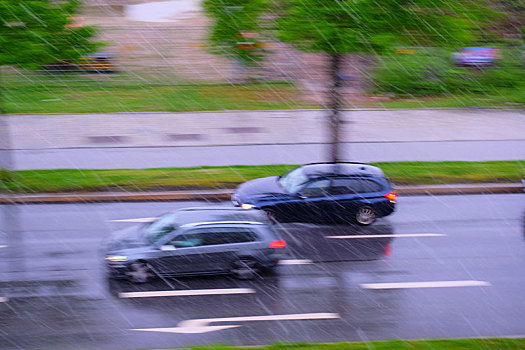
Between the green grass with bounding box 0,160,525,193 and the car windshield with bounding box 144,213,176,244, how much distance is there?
378cm

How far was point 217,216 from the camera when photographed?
10.5 meters

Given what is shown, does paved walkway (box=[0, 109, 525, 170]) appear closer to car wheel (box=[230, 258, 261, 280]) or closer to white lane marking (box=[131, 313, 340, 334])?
car wheel (box=[230, 258, 261, 280])

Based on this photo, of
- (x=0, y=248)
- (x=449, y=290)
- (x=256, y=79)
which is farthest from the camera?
(x=256, y=79)

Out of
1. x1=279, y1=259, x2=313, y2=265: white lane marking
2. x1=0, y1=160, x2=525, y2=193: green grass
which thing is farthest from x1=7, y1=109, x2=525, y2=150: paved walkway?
x1=279, y1=259, x2=313, y2=265: white lane marking

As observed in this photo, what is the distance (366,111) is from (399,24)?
9197 mm

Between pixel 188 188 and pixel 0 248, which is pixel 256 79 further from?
pixel 0 248

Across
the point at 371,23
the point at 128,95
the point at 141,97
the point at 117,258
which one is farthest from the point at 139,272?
the point at 128,95

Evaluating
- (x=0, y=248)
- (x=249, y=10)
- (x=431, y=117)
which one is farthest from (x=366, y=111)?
(x=0, y=248)

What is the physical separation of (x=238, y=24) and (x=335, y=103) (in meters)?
3.30

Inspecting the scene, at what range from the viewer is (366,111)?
22000 millimetres

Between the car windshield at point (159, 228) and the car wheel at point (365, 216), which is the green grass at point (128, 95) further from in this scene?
the car windshield at point (159, 228)

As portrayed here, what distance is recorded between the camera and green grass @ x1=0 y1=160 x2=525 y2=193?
14266mm

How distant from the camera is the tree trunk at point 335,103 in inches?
546

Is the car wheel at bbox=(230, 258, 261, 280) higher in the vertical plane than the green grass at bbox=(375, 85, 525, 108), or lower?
lower
